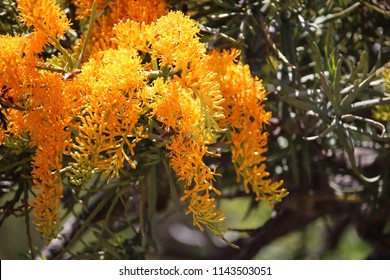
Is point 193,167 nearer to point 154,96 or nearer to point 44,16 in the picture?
point 154,96

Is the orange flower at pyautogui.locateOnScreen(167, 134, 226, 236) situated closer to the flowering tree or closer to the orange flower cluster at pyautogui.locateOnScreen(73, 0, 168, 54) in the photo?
the flowering tree

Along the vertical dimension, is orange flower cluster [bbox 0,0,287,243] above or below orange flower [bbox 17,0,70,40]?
below

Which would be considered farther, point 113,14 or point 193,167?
point 113,14

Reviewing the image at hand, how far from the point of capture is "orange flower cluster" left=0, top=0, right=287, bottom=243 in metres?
0.92

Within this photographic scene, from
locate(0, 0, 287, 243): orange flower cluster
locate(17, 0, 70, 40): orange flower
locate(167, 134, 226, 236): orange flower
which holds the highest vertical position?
locate(17, 0, 70, 40): orange flower

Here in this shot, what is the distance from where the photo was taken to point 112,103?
0.91m

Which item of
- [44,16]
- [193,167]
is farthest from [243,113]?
[44,16]

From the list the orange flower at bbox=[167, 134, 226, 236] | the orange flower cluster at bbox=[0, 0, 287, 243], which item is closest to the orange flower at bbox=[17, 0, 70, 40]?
the orange flower cluster at bbox=[0, 0, 287, 243]

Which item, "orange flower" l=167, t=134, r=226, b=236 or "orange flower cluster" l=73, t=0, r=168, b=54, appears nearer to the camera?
"orange flower" l=167, t=134, r=226, b=236

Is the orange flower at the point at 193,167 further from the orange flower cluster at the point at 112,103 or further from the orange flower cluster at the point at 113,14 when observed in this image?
the orange flower cluster at the point at 113,14

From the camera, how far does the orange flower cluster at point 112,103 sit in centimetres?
92

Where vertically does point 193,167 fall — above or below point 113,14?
below

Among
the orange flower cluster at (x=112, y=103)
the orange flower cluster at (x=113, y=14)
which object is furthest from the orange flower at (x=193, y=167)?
the orange flower cluster at (x=113, y=14)

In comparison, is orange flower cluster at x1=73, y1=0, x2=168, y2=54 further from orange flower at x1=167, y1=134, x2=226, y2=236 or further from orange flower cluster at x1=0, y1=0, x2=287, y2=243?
orange flower at x1=167, y1=134, x2=226, y2=236
